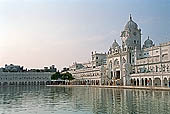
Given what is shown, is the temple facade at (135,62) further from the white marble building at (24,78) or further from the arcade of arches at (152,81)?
the white marble building at (24,78)

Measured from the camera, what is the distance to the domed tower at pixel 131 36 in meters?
85.4

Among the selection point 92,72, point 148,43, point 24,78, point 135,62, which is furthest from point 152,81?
point 24,78

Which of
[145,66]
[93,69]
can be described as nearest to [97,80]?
[93,69]

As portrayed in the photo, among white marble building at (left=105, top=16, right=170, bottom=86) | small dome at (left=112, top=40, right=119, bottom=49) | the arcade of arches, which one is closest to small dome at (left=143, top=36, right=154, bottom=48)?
white marble building at (left=105, top=16, right=170, bottom=86)

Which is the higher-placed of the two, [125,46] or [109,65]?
[125,46]

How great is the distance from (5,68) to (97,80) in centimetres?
9439

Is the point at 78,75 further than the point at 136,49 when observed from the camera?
Yes

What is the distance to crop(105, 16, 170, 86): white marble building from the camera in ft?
221

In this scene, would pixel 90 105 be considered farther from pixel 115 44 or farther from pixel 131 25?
pixel 115 44

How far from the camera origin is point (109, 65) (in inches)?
3723

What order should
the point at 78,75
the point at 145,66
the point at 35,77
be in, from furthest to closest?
1. the point at 35,77
2. the point at 78,75
3. the point at 145,66

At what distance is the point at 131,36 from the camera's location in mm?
85938

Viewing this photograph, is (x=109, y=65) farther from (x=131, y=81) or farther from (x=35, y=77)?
(x=35, y=77)

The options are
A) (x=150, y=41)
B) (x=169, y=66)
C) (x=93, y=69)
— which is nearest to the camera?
(x=169, y=66)
